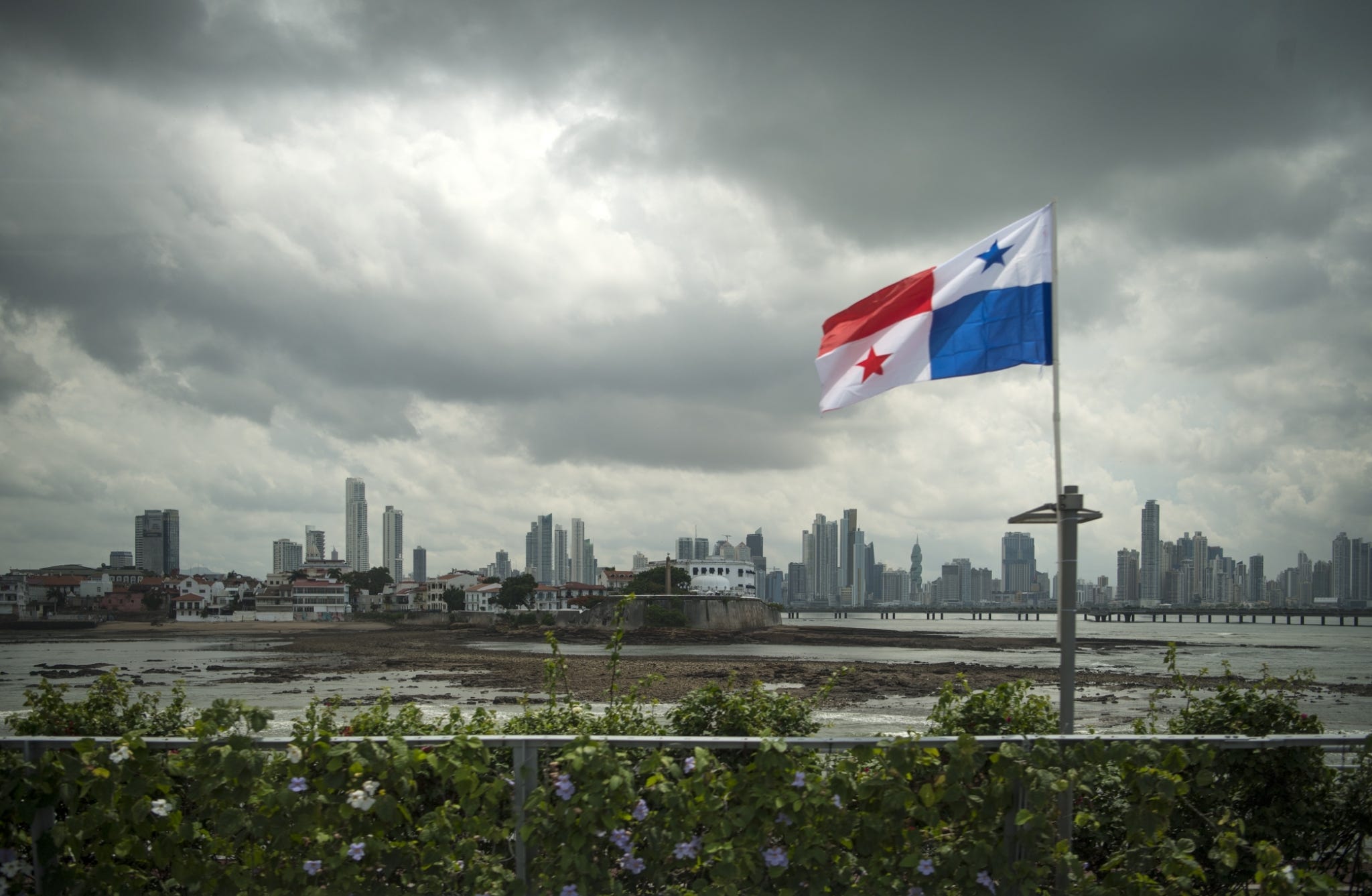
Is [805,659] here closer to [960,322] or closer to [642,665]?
[642,665]

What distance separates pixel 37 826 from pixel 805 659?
50849 mm

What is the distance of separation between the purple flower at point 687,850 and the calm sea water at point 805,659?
265cm

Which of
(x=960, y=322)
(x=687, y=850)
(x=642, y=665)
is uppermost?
(x=960, y=322)

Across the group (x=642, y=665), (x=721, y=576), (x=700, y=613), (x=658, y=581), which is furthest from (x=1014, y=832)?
(x=721, y=576)

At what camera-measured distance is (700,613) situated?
90.0m

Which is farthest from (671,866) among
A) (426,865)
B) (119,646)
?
(119,646)

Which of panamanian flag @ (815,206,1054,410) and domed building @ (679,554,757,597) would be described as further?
domed building @ (679,554,757,597)

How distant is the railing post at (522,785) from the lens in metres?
3.74

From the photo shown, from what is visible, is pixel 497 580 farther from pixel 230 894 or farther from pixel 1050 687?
pixel 230 894

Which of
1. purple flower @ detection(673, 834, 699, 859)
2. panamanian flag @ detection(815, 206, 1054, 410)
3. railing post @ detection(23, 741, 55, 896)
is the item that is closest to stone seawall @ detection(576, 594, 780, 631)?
panamanian flag @ detection(815, 206, 1054, 410)

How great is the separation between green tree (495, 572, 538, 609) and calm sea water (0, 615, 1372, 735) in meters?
44.9

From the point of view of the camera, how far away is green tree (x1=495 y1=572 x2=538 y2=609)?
126250 millimetres

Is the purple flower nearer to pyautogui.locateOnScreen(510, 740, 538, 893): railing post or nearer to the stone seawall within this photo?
pyautogui.locateOnScreen(510, 740, 538, 893): railing post

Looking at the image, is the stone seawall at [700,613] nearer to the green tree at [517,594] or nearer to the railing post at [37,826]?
the green tree at [517,594]
